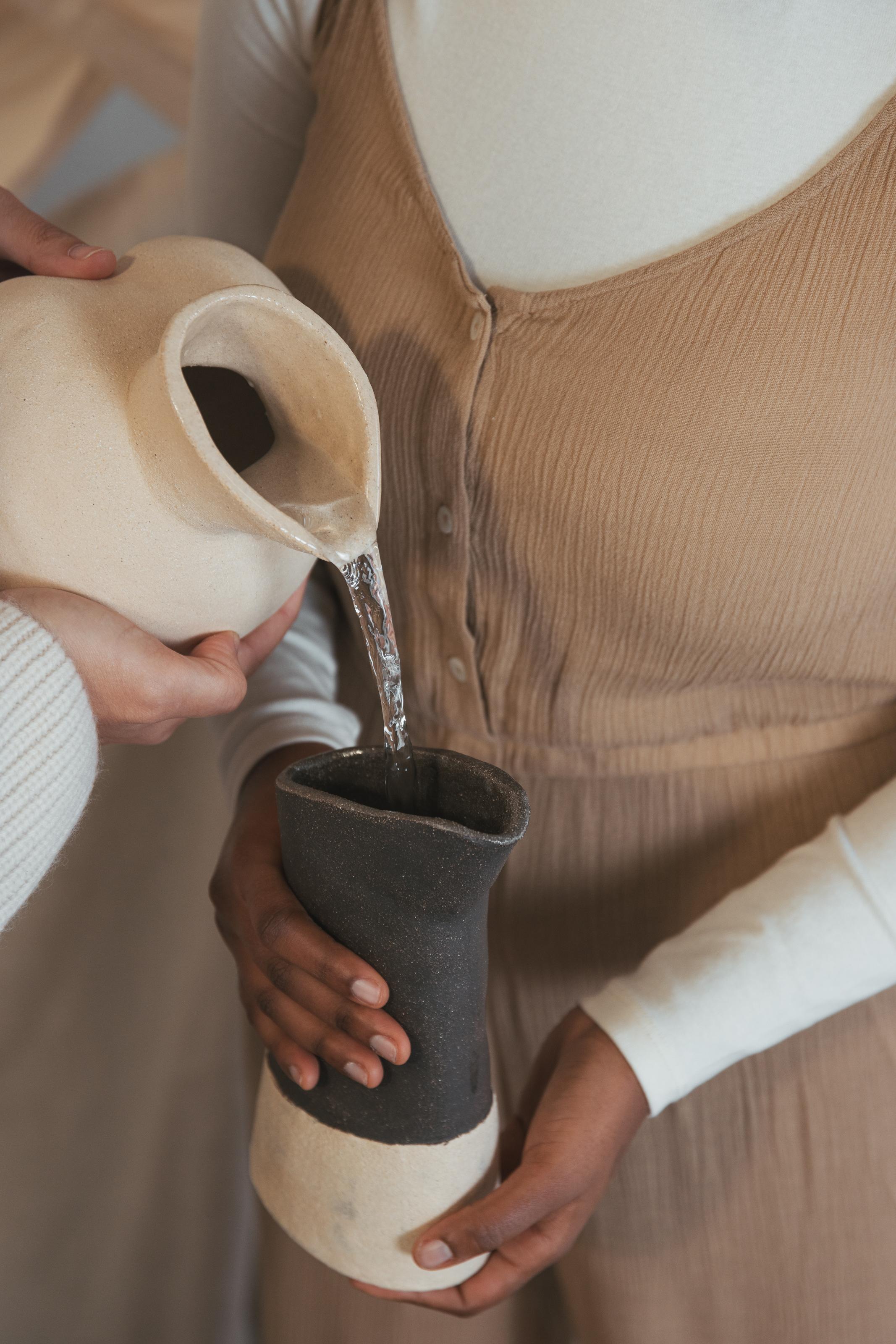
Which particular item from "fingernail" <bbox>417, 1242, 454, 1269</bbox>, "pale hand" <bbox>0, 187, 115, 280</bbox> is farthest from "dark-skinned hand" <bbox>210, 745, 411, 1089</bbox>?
"pale hand" <bbox>0, 187, 115, 280</bbox>

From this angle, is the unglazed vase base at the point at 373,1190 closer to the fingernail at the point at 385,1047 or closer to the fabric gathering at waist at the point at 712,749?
the fingernail at the point at 385,1047

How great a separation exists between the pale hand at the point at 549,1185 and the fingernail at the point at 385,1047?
0.12 metres

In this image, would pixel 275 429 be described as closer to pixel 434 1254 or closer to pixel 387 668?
pixel 387 668

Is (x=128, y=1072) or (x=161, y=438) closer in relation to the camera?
(x=161, y=438)

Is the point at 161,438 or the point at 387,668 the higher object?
the point at 161,438

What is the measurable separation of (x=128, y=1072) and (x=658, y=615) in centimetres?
97

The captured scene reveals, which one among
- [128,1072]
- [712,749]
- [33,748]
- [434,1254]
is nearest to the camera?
[33,748]

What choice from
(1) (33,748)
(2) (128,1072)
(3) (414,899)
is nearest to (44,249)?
(1) (33,748)

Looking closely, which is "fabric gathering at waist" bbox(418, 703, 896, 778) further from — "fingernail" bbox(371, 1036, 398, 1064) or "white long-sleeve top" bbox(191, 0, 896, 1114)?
"fingernail" bbox(371, 1036, 398, 1064)

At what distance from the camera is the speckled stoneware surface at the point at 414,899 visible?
1.74 feet

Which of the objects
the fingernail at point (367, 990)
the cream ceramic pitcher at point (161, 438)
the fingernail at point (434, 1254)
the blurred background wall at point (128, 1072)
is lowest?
the blurred background wall at point (128, 1072)

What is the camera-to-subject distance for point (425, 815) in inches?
25.0

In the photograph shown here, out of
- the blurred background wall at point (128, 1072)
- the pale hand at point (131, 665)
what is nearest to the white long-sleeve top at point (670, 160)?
the pale hand at point (131, 665)

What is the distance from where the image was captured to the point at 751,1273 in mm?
782
